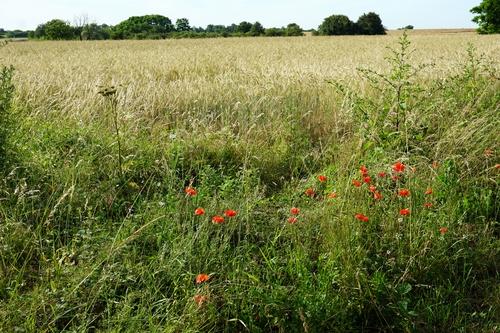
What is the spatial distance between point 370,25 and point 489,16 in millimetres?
17952

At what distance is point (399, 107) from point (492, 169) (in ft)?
3.12

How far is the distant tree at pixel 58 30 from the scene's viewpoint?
61.5 meters

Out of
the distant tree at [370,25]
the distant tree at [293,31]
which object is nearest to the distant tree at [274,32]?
the distant tree at [293,31]

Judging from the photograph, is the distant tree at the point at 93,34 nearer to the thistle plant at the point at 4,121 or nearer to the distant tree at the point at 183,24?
the distant tree at the point at 183,24

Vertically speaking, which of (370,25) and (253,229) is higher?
(370,25)

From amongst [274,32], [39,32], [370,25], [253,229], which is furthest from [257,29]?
[253,229]

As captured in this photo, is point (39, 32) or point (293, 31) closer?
point (293, 31)

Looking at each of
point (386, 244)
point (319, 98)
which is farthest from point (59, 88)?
point (386, 244)

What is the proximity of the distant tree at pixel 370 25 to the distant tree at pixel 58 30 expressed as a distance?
38.9 metres

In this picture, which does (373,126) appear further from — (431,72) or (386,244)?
(431,72)

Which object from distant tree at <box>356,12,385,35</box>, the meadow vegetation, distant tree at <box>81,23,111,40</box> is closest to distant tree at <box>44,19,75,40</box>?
distant tree at <box>81,23,111,40</box>

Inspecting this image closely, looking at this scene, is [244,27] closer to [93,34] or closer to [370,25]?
[370,25]

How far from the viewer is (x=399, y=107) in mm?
4352

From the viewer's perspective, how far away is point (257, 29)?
6250cm
